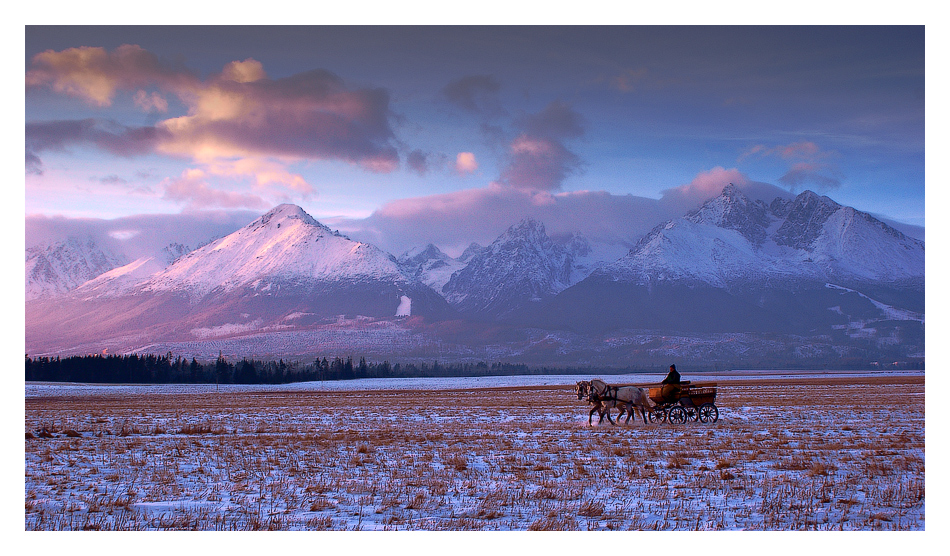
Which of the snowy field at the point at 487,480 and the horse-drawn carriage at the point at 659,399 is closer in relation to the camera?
the snowy field at the point at 487,480

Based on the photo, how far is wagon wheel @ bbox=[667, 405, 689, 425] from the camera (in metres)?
28.2

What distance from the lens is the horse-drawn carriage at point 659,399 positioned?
2758cm

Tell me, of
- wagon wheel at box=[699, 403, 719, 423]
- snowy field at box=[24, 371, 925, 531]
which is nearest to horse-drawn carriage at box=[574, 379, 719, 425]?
wagon wheel at box=[699, 403, 719, 423]

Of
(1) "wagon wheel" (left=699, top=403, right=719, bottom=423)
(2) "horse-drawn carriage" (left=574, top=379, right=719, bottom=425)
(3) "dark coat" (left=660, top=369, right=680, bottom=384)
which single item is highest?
(3) "dark coat" (left=660, top=369, right=680, bottom=384)

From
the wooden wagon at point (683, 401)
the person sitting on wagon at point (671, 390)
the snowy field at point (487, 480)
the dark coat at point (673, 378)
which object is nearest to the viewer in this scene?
the snowy field at point (487, 480)

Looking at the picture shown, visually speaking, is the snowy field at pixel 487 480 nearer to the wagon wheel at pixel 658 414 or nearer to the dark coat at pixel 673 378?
the dark coat at pixel 673 378

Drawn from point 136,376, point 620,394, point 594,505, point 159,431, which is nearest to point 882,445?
point 620,394

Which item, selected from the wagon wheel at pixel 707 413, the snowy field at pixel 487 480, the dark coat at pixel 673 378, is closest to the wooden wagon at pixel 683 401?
the wagon wheel at pixel 707 413

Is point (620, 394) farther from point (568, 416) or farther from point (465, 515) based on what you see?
point (465, 515)

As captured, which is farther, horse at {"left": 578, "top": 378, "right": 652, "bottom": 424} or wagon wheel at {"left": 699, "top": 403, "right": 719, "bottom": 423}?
wagon wheel at {"left": 699, "top": 403, "right": 719, "bottom": 423}

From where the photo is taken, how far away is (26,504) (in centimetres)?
1359

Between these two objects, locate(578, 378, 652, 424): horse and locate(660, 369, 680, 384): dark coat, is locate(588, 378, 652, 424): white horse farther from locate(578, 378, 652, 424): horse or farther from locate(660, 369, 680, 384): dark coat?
locate(660, 369, 680, 384): dark coat

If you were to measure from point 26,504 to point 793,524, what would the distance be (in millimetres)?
13830

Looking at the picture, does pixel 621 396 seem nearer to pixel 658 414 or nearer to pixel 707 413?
pixel 658 414
